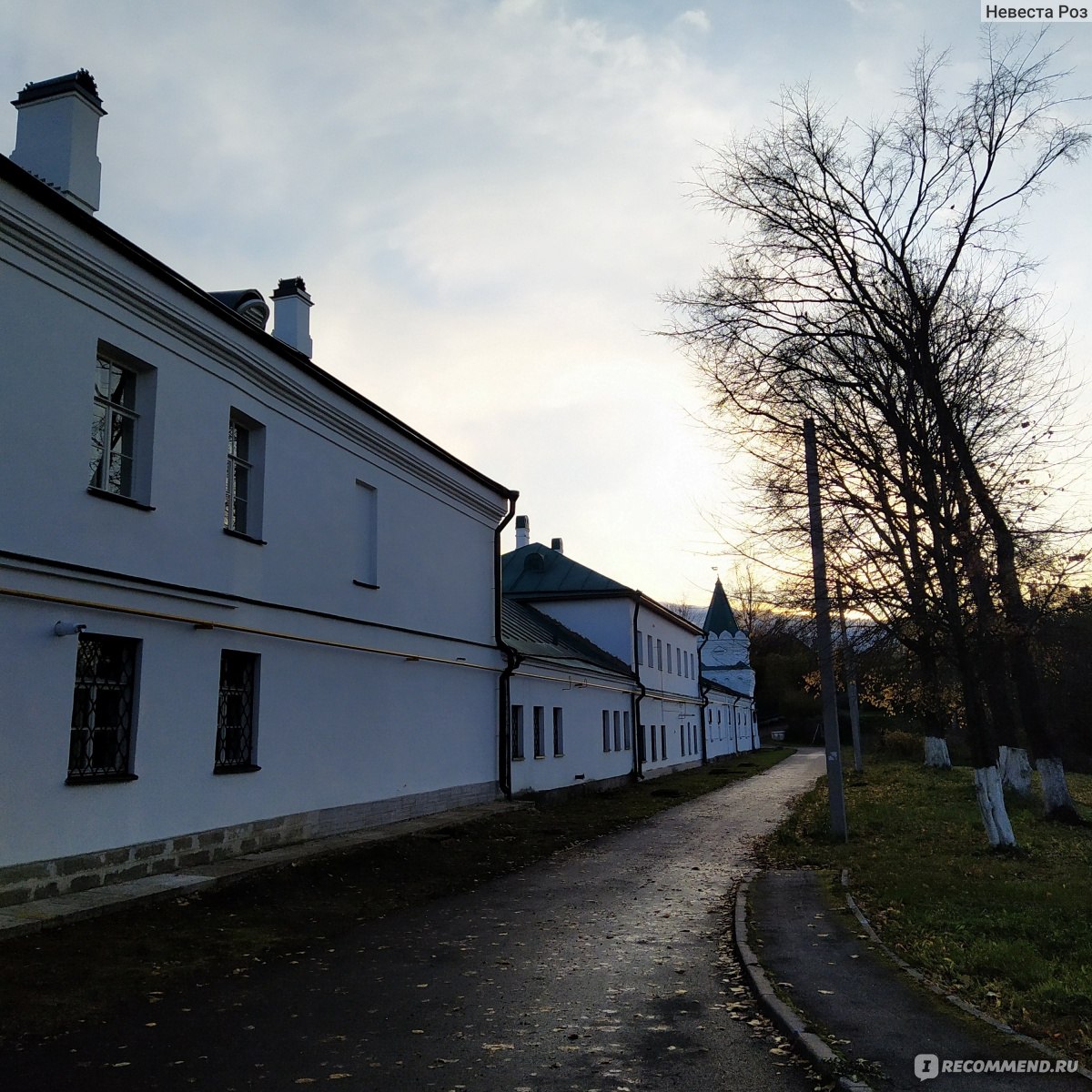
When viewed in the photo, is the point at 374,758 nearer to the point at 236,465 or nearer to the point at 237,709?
the point at 237,709

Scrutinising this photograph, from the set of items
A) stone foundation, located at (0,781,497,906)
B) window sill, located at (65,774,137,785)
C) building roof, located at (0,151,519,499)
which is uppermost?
building roof, located at (0,151,519,499)

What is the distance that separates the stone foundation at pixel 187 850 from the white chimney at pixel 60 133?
7.32 meters

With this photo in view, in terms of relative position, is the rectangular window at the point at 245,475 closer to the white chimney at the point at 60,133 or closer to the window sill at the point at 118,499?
the window sill at the point at 118,499

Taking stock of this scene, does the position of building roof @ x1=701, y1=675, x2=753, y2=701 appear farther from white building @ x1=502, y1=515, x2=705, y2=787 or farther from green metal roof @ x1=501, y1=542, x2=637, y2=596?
green metal roof @ x1=501, y1=542, x2=637, y2=596

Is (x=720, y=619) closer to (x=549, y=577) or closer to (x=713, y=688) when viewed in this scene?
(x=713, y=688)

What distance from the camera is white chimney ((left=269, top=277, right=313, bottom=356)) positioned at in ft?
51.0

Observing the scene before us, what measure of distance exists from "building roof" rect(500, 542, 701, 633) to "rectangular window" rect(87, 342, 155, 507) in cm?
2162

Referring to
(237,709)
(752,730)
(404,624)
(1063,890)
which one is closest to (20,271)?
(237,709)

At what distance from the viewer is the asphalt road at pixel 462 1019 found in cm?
474

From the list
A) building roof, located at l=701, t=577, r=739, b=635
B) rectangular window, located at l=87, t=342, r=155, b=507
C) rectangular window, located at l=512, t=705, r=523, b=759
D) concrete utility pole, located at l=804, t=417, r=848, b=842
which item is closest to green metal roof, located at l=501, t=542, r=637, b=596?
rectangular window, located at l=512, t=705, r=523, b=759

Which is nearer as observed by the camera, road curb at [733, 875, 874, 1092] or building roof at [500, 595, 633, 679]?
road curb at [733, 875, 874, 1092]

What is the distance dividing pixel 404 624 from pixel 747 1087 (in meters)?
12.1

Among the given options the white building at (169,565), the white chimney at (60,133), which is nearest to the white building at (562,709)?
the white building at (169,565)

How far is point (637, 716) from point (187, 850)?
75.4ft
